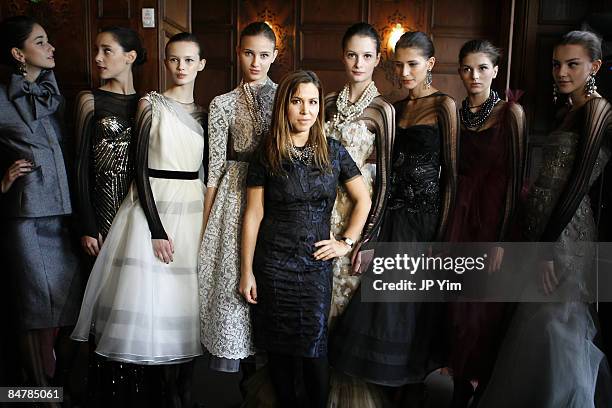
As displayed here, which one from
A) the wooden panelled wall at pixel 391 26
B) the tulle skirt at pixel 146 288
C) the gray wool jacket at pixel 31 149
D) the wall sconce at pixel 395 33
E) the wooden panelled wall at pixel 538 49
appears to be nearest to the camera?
the tulle skirt at pixel 146 288

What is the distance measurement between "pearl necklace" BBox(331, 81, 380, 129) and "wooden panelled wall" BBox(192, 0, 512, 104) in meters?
3.82

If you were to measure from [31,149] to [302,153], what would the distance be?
48.3 inches

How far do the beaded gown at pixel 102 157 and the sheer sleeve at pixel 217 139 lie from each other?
0.40m

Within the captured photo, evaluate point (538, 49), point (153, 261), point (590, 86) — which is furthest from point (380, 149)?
point (538, 49)

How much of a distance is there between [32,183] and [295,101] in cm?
125

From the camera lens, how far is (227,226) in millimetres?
2191

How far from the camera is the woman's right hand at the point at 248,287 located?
210 cm

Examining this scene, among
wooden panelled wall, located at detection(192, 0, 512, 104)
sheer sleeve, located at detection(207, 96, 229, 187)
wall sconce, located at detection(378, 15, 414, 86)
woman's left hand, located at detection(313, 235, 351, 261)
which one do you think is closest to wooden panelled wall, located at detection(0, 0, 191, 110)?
sheer sleeve, located at detection(207, 96, 229, 187)

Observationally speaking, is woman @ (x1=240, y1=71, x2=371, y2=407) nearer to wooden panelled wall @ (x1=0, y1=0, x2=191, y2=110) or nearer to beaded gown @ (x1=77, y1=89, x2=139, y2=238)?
beaded gown @ (x1=77, y1=89, x2=139, y2=238)

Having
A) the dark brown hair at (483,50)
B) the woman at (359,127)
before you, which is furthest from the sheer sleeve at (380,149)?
the dark brown hair at (483,50)

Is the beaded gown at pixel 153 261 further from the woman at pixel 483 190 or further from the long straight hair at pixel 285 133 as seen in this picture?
the woman at pixel 483 190

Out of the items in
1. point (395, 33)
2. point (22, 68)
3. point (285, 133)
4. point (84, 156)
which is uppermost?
point (395, 33)

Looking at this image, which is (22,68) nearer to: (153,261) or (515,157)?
(153,261)

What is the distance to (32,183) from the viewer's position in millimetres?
2318
